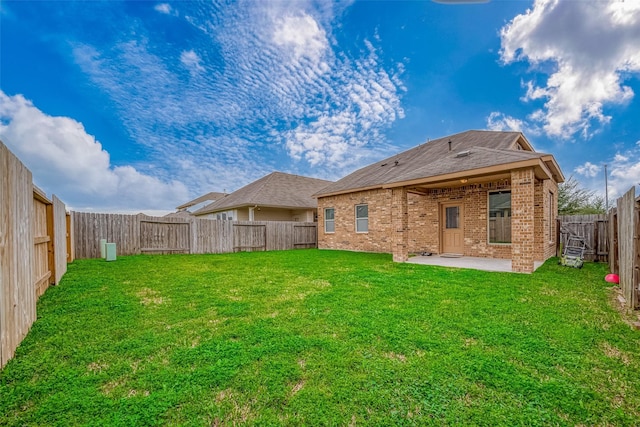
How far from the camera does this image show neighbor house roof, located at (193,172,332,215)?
1780 cm

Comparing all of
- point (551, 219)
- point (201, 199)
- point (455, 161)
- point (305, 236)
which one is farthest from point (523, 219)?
point (201, 199)

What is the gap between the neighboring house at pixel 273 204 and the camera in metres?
17.8

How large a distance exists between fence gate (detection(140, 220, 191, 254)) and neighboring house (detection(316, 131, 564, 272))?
7295 mm

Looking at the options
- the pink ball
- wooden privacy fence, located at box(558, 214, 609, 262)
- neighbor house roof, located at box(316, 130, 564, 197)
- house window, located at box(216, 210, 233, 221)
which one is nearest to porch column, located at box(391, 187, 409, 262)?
neighbor house roof, located at box(316, 130, 564, 197)

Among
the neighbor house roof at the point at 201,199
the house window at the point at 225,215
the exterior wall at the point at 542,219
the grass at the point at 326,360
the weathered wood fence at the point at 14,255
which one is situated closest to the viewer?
the grass at the point at 326,360

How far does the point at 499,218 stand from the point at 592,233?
10.7 ft

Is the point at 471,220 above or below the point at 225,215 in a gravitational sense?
below

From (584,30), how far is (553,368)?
11.4 m

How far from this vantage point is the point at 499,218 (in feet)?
31.5

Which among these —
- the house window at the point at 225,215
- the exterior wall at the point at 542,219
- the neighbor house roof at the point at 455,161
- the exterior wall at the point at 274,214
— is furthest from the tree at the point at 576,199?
the house window at the point at 225,215

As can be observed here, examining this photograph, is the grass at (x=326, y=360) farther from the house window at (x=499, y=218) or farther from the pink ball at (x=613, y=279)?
the house window at (x=499, y=218)

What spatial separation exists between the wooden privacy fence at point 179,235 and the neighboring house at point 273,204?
2.59m

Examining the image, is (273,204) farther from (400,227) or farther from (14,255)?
(14,255)

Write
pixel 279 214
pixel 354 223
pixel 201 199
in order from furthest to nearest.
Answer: pixel 201 199 → pixel 279 214 → pixel 354 223
